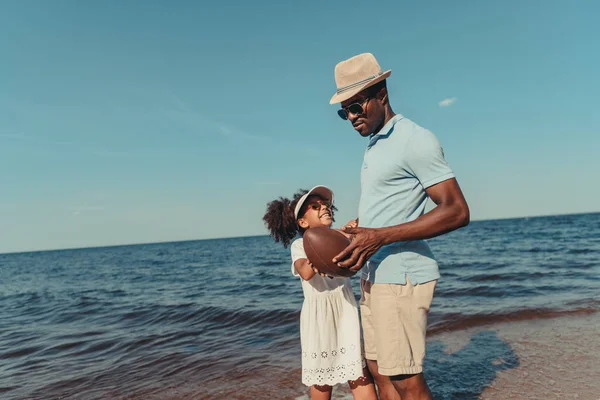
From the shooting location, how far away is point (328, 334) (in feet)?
11.1

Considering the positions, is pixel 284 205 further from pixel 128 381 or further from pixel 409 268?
pixel 128 381

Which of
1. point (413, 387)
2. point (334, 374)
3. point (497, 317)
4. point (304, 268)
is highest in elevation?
point (304, 268)

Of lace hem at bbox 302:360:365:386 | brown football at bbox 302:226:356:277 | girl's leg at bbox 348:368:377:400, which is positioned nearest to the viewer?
brown football at bbox 302:226:356:277

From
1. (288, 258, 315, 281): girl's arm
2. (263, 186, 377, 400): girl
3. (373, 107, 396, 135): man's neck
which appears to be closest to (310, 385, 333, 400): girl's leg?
(263, 186, 377, 400): girl

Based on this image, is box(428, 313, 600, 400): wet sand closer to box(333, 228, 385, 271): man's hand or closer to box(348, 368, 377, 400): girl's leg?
box(348, 368, 377, 400): girl's leg

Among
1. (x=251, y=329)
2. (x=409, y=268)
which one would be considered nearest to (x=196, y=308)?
(x=251, y=329)

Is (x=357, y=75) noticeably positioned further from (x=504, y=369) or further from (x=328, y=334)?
(x=504, y=369)

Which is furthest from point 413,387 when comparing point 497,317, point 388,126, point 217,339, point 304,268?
point 217,339

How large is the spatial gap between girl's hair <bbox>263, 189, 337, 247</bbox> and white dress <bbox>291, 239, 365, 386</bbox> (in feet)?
0.98

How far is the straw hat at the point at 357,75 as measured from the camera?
239 cm

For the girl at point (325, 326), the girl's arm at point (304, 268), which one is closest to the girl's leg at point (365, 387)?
the girl at point (325, 326)

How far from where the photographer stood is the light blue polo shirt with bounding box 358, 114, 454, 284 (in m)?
2.18

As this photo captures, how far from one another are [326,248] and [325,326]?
1071mm

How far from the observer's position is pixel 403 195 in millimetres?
2342
